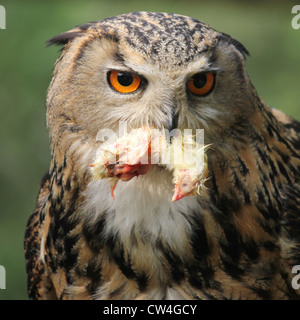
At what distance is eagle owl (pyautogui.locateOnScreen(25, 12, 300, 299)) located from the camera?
5.97 feet

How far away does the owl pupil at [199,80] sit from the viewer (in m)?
1.81

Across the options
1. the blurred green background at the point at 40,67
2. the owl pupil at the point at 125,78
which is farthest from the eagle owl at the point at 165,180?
the blurred green background at the point at 40,67

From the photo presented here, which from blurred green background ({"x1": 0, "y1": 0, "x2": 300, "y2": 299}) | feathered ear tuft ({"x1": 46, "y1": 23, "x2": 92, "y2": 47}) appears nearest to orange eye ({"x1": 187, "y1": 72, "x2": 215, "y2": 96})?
feathered ear tuft ({"x1": 46, "y1": 23, "x2": 92, "y2": 47})

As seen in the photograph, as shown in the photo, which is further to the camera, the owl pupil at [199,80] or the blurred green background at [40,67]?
the blurred green background at [40,67]

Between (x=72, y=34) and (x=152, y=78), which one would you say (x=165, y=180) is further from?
(x=72, y=34)

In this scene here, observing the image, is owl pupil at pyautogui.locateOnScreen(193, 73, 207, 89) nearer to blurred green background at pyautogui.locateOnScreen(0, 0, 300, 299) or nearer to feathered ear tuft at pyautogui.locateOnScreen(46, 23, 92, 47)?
feathered ear tuft at pyautogui.locateOnScreen(46, 23, 92, 47)

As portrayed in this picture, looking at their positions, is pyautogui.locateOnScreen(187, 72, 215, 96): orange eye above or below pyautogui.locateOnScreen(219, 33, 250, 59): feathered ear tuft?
below

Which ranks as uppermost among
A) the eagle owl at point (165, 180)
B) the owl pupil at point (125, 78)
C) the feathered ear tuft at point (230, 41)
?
the feathered ear tuft at point (230, 41)

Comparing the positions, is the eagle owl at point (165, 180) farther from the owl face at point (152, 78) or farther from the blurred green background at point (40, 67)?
the blurred green background at point (40, 67)

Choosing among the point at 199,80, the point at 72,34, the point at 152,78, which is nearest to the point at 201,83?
the point at 199,80

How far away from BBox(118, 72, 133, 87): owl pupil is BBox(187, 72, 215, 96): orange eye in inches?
7.2

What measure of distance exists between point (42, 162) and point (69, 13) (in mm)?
1816

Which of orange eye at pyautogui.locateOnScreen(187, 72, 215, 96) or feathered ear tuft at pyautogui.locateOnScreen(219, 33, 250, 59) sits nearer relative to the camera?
orange eye at pyautogui.locateOnScreen(187, 72, 215, 96)
